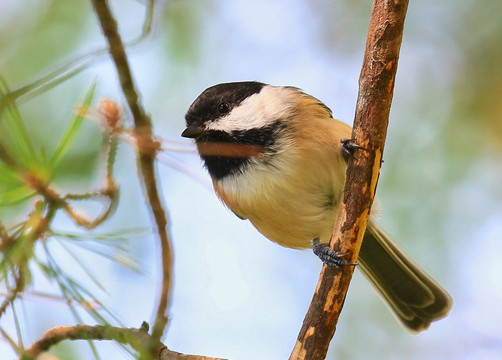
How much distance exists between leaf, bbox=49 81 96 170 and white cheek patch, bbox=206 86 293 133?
900 mm

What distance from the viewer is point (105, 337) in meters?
1.53

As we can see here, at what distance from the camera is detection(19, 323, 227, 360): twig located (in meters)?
1.48

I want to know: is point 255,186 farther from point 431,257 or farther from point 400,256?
point 431,257

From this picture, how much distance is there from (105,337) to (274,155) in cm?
96

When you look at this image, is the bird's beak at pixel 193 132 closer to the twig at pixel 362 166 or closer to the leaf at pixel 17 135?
the twig at pixel 362 166

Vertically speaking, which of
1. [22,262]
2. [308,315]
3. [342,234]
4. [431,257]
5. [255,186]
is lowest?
[22,262]

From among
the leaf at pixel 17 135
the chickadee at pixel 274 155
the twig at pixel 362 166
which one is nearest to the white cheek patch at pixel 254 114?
the chickadee at pixel 274 155

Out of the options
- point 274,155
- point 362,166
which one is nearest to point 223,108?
point 274,155

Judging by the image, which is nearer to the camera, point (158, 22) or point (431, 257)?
point (158, 22)

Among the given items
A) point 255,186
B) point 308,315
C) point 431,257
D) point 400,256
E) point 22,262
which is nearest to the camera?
point 22,262

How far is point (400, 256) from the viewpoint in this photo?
110 inches

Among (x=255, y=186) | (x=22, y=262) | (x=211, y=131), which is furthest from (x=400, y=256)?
(x=22, y=262)

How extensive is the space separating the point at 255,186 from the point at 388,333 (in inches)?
83.5

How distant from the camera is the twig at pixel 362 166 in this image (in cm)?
170
